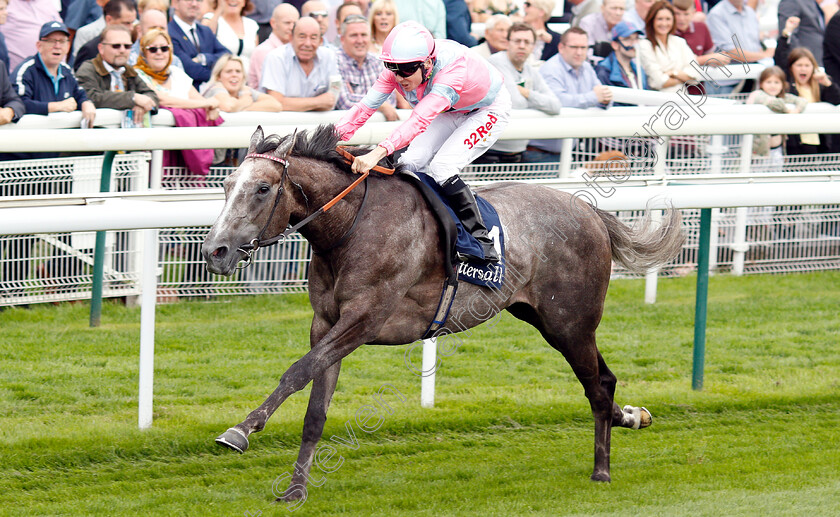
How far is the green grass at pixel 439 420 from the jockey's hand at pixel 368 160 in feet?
4.07

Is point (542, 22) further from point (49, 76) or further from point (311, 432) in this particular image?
point (311, 432)

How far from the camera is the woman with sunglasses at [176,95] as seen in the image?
6.77m

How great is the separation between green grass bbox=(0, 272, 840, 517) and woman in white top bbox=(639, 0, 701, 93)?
2408 mm

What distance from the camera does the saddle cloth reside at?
14.6 feet

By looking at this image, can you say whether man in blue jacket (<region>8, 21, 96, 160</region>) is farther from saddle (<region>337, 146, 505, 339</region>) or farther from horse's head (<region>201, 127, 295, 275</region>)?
horse's head (<region>201, 127, 295, 275</region>)

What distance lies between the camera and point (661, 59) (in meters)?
9.42

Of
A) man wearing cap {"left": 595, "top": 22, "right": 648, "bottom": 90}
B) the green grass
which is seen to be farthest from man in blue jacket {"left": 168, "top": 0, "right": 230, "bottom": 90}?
man wearing cap {"left": 595, "top": 22, "right": 648, "bottom": 90}

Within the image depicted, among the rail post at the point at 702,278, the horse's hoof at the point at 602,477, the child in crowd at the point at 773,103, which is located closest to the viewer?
the horse's hoof at the point at 602,477

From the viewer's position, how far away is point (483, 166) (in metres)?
7.49

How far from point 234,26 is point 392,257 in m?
5.30

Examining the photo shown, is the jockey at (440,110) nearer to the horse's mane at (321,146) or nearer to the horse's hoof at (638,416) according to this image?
the horse's mane at (321,146)

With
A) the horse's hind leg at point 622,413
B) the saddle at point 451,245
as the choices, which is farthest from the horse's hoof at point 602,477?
the saddle at point 451,245

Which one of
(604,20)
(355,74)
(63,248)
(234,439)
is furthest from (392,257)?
(604,20)

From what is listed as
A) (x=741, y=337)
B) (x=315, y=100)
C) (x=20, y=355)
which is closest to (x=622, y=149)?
(x=741, y=337)
